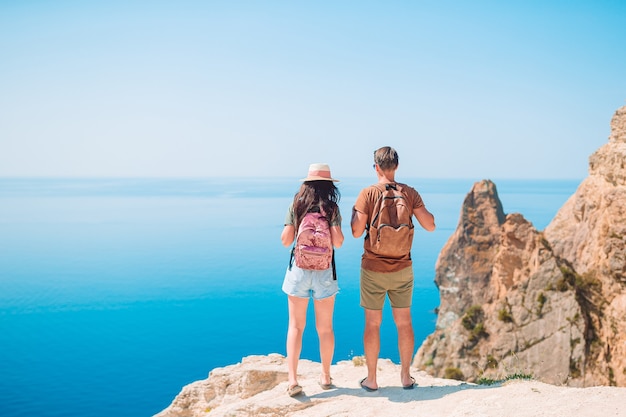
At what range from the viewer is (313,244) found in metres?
6.00

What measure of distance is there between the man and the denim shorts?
0.51 m

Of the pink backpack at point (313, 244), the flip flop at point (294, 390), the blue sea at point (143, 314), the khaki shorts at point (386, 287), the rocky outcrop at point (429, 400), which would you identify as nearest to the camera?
the rocky outcrop at point (429, 400)

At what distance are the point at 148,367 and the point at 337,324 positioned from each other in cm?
2624

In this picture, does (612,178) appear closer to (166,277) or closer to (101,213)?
(166,277)

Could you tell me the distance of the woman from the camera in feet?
20.1

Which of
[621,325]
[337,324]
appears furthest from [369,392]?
[337,324]

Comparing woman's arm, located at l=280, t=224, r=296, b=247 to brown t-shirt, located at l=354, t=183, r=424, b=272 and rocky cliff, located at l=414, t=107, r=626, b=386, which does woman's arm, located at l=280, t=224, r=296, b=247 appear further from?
rocky cliff, located at l=414, t=107, r=626, b=386

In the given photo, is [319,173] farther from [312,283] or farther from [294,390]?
[294,390]

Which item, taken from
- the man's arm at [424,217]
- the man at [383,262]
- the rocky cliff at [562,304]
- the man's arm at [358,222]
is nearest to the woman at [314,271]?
the man's arm at [358,222]

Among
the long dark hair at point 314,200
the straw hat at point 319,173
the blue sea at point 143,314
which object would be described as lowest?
the blue sea at point 143,314

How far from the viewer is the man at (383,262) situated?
6.08 metres

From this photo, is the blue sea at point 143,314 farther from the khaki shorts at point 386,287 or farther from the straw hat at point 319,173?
the straw hat at point 319,173

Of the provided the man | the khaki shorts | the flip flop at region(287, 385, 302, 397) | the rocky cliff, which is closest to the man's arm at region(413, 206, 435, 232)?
the man

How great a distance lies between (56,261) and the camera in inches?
4033
